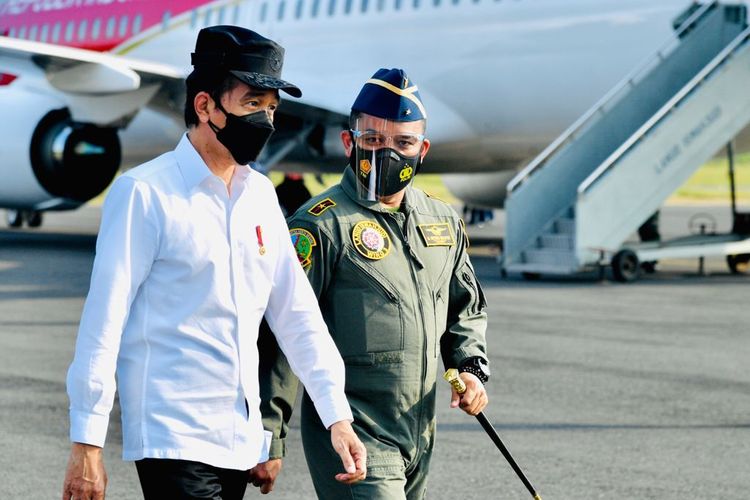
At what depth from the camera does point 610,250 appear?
47.5 feet

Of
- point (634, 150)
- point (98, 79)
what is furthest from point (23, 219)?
point (634, 150)

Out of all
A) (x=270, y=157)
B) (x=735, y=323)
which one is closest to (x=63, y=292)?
(x=270, y=157)

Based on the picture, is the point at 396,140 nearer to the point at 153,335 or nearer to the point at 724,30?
the point at 153,335

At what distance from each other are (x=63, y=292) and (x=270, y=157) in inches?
206

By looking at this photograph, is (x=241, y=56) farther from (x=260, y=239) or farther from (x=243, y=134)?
(x=260, y=239)

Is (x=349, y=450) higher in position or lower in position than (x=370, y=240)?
lower

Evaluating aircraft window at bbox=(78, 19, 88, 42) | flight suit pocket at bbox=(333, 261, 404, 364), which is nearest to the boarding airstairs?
aircraft window at bbox=(78, 19, 88, 42)

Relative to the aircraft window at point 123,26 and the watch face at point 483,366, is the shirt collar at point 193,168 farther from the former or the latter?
the aircraft window at point 123,26

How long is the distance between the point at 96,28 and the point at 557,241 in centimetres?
1036

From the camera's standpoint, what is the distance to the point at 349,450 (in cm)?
311

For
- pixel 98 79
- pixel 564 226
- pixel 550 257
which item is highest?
pixel 98 79

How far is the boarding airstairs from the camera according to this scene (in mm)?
14461

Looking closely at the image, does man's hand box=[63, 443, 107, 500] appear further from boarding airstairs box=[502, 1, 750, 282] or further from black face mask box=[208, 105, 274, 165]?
boarding airstairs box=[502, 1, 750, 282]

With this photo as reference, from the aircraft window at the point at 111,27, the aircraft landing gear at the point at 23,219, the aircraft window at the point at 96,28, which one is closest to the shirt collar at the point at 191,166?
the aircraft window at the point at 111,27
